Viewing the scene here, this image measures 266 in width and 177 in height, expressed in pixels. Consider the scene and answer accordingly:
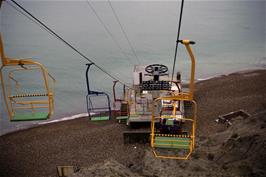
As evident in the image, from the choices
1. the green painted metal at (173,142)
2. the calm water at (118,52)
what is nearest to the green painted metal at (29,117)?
the green painted metal at (173,142)

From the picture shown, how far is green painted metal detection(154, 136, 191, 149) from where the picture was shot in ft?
26.8

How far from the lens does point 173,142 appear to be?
8258mm

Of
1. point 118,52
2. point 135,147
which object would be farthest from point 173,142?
point 118,52

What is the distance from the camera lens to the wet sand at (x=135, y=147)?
10.6 m

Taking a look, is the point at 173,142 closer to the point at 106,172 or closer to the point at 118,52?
the point at 106,172

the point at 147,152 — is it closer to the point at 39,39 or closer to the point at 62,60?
the point at 62,60

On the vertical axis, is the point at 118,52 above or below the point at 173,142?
above

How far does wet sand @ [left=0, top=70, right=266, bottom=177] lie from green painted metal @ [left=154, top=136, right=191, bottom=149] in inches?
87.5

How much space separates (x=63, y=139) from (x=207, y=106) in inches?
470

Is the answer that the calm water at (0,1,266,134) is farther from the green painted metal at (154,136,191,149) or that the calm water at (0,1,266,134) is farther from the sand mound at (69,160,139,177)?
the green painted metal at (154,136,191,149)

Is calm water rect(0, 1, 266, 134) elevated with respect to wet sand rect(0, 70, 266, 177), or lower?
elevated

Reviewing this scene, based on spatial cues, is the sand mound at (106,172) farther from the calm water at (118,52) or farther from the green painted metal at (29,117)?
the calm water at (118,52)

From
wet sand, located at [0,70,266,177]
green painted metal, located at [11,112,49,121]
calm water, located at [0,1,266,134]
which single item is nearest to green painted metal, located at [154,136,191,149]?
wet sand, located at [0,70,266,177]

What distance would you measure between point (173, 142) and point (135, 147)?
7.46 metres
